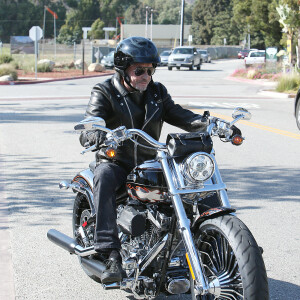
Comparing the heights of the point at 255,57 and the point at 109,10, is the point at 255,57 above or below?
below

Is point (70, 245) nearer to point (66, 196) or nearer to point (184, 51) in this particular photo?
point (66, 196)

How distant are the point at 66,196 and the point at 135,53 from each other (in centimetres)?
371

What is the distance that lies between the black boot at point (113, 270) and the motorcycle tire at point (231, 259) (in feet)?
1.72

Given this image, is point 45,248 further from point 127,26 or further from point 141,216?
point 127,26

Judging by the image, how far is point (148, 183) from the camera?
377 centimetres

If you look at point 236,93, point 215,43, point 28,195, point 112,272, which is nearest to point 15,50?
point 236,93

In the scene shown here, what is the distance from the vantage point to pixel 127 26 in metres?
124

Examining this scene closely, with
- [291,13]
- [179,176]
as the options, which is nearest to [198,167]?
[179,176]

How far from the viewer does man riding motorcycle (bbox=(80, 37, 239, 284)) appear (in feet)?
12.9

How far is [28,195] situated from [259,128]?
24.0 feet

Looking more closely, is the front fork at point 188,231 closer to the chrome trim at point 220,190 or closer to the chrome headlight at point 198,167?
the chrome trim at point 220,190

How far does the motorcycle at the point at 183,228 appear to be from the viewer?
3371 millimetres

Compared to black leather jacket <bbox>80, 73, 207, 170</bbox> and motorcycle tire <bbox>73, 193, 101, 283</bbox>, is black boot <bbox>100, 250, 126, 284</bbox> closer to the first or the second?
black leather jacket <bbox>80, 73, 207, 170</bbox>

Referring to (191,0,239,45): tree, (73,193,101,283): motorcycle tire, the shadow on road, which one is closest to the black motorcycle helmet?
(73,193,101,283): motorcycle tire
